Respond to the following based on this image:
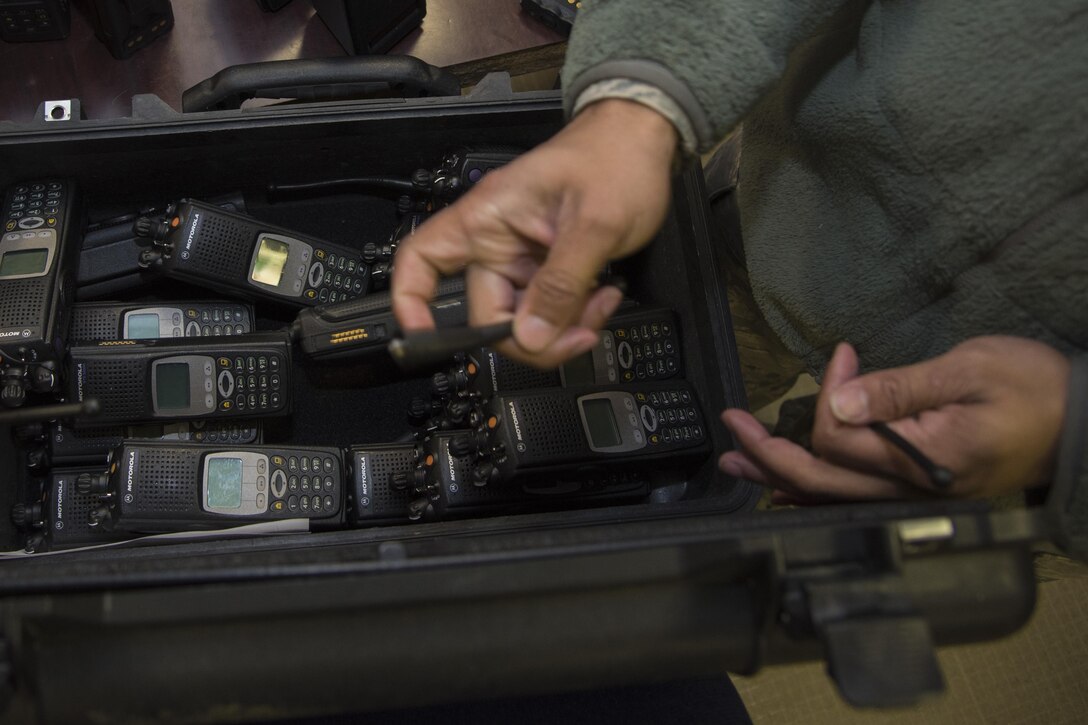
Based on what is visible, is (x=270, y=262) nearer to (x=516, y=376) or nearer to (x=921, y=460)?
(x=516, y=376)

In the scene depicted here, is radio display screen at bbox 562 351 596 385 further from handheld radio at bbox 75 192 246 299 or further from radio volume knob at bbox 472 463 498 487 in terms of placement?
handheld radio at bbox 75 192 246 299

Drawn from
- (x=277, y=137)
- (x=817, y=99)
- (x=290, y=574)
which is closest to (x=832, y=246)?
(x=817, y=99)

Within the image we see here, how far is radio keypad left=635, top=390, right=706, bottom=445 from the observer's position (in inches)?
40.3

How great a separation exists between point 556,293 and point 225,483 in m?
0.60

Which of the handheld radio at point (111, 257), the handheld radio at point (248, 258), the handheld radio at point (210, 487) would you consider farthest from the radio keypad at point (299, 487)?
the handheld radio at point (111, 257)

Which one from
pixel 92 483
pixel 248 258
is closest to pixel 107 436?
pixel 92 483

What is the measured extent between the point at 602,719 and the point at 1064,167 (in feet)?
2.29

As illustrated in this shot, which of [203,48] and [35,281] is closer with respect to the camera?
[35,281]

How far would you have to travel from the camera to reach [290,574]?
1.74 ft

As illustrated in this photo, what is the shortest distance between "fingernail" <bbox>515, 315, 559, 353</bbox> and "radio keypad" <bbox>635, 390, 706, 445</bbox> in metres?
0.41

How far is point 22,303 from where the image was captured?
995 mm

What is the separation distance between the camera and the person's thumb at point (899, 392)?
0.63 metres

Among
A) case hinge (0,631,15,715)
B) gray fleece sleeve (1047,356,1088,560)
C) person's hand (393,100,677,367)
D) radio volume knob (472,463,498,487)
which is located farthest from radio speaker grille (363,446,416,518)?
gray fleece sleeve (1047,356,1088,560)

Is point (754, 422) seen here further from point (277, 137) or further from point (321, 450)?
point (277, 137)
